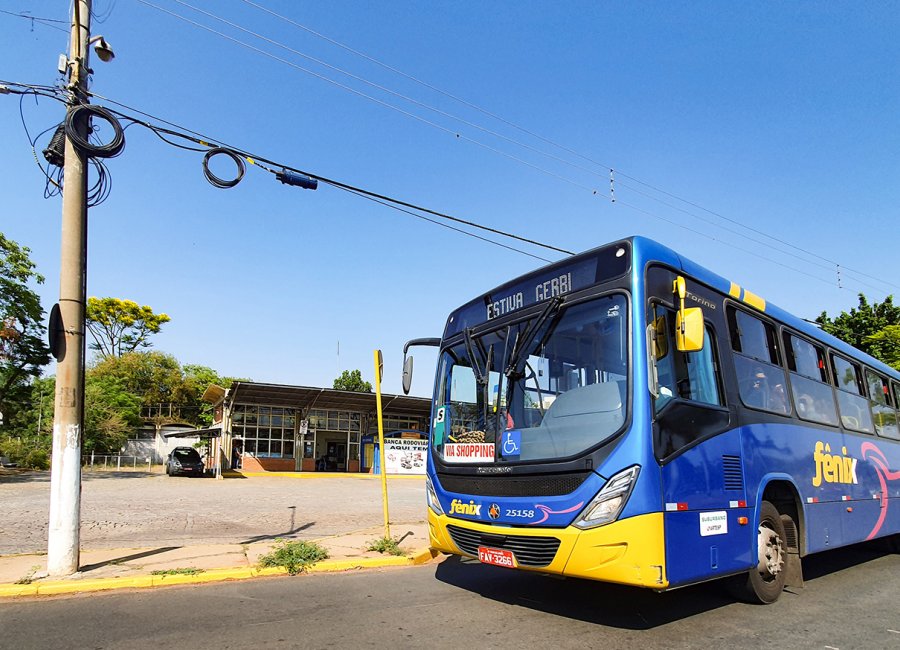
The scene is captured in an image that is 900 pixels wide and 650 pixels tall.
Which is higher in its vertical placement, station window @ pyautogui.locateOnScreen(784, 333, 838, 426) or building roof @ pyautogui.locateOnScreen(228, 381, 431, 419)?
building roof @ pyautogui.locateOnScreen(228, 381, 431, 419)

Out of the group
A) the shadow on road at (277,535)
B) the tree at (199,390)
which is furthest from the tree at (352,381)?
the shadow on road at (277,535)

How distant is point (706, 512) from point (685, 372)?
1.19 m

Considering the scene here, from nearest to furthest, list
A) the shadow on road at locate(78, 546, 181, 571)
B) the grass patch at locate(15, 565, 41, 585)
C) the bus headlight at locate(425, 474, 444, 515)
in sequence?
the bus headlight at locate(425, 474, 444, 515) < the grass patch at locate(15, 565, 41, 585) < the shadow on road at locate(78, 546, 181, 571)

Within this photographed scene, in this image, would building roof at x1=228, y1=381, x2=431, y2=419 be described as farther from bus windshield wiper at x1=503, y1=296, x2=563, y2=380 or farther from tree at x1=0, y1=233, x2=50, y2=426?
bus windshield wiper at x1=503, y1=296, x2=563, y2=380

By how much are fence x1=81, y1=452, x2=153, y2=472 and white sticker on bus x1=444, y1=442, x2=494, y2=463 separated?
38.8m

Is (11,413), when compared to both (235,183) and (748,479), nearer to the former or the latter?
(235,183)

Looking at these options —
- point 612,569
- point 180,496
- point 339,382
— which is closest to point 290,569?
point 612,569

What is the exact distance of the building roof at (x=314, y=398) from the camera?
34.1m

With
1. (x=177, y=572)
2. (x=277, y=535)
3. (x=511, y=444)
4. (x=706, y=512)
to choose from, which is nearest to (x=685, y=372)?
(x=706, y=512)

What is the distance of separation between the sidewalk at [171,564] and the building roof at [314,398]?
24411 millimetres

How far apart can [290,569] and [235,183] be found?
5811 mm

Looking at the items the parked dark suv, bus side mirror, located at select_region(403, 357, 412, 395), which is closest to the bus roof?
bus side mirror, located at select_region(403, 357, 412, 395)

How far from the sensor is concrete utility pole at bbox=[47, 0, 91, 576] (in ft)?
23.4

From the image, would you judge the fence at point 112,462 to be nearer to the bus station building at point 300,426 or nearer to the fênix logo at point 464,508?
the bus station building at point 300,426
